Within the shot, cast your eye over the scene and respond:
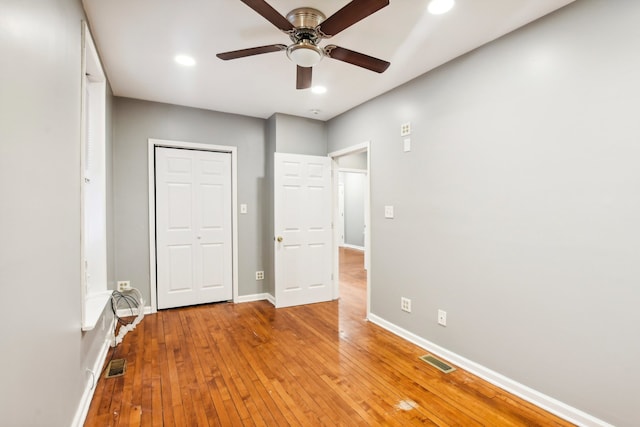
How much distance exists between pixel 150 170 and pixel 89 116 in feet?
3.54

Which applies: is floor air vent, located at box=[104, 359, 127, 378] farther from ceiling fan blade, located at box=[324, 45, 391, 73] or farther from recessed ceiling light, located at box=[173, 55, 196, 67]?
ceiling fan blade, located at box=[324, 45, 391, 73]

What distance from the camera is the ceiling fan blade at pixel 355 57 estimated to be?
2.09 metres

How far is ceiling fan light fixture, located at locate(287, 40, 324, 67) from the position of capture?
80.1 inches

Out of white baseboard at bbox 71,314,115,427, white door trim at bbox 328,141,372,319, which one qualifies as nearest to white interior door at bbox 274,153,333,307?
white door trim at bbox 328,141,372,319

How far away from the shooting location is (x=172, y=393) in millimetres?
2213

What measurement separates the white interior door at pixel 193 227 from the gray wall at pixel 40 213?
2006mm

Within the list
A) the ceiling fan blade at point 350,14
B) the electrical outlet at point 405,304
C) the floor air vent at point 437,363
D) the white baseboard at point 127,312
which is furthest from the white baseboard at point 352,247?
the ceiling fan blade at point 350,14

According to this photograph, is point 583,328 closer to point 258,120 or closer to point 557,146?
point 557,146

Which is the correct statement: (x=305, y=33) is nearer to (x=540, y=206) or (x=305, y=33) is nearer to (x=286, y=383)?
(x=540, y=206)

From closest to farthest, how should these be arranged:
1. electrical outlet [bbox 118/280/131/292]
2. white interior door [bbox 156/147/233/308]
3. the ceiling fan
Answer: the ceiling fan, electrical outlet [bbox 118/280/131/292], white interior door [bbox 156/147/233/308]

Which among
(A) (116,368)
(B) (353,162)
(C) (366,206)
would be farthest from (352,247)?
(A) (116,368)

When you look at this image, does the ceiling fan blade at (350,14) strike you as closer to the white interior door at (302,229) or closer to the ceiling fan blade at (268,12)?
the ceiling fan blade at (268,12)

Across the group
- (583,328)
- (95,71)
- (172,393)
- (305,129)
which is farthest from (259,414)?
(305,129)

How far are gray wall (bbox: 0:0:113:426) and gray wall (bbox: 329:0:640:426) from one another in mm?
2646
